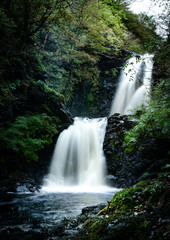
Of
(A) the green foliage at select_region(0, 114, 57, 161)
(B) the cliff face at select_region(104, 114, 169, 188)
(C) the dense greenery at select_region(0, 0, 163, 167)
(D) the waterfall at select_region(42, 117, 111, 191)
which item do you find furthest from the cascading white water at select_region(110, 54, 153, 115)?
(A) the green foliage at select_region(0, 114, 57, 161)

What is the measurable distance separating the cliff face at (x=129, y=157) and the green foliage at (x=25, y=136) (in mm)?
4121

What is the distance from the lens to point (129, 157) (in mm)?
10094

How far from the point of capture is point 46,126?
33.6 ft

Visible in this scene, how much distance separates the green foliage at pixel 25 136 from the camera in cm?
757

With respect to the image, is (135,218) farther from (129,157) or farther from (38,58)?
(38,58)

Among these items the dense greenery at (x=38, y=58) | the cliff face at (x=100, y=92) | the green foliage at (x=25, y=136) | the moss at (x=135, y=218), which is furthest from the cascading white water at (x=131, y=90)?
the moss at (x=135, y=218)

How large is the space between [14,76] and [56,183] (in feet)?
23.3

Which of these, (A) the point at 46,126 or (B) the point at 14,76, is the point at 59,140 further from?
(B) the point at 14,76

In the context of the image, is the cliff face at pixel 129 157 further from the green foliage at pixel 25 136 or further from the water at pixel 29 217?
the green foliage at pixel 25 136

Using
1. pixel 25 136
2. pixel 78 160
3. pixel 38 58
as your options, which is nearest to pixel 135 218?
pixel 25 136

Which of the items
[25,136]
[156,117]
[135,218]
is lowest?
[135,218]

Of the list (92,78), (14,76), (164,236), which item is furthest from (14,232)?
(92,78)

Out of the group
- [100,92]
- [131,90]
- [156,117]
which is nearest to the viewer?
[156,117]

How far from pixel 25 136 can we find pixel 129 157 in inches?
237
